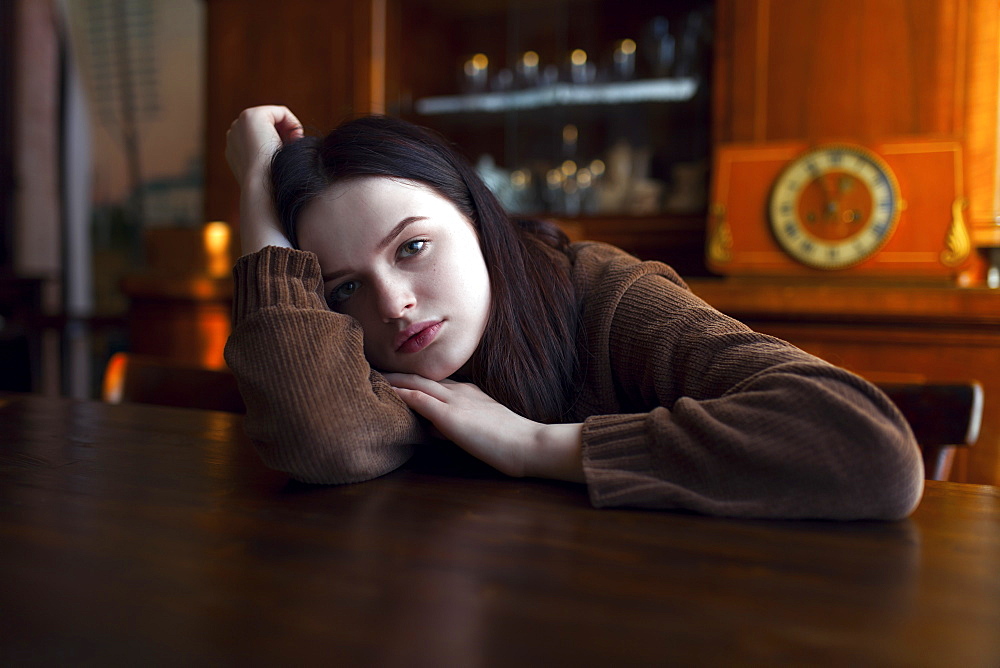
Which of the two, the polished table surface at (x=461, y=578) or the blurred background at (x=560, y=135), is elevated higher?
the blurred background at (x=560, y=135)

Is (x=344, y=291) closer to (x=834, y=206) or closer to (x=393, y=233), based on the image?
(x=393, y=233)

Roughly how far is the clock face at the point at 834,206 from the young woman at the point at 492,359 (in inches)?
47.1

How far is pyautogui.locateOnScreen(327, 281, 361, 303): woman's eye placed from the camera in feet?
2.46

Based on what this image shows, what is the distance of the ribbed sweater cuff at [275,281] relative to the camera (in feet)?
2.23

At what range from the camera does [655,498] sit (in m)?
0.50

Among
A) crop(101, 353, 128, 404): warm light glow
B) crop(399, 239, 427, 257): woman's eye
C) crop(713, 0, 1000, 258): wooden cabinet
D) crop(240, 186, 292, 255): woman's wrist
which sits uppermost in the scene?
crop(713, 0, 1000, 258): wooden cabinet

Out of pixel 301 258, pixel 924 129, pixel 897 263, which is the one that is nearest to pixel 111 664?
pixel 301 258

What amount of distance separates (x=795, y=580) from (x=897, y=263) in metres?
1.70

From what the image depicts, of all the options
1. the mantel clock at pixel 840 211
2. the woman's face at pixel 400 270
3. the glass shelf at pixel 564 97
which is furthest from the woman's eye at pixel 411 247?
the glass shelf at pixel 564 97

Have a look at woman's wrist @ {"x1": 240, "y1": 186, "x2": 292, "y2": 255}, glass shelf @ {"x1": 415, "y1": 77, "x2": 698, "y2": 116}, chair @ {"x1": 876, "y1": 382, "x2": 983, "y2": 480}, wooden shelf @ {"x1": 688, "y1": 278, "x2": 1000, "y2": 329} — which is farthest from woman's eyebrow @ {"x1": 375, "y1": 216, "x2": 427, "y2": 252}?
glass shelf @ {"x1": 415, "y1": 77, "x2": 698, "y2": 116}

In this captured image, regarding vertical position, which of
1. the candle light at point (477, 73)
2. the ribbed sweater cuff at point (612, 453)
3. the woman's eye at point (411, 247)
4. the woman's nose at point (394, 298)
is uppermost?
the candle light at point (477, 73)

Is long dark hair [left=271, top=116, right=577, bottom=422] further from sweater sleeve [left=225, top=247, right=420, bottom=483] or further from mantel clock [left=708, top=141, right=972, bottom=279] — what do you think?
mantel clock [left=708, top=141, right=972, bottom=279]

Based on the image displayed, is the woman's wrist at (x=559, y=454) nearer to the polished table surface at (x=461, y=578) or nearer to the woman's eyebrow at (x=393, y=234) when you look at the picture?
the polished table surface at (x=461, y=578)

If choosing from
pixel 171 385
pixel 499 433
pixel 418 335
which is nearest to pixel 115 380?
pixel 171 385
